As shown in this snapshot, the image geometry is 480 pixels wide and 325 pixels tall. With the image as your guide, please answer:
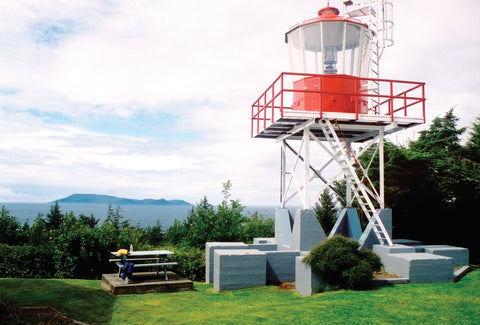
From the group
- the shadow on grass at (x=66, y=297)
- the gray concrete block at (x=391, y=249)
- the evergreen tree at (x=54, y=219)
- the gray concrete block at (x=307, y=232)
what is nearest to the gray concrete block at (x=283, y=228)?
the gray concrete block at (x=307, y=232)

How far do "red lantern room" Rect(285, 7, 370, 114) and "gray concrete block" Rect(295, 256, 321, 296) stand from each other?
18.5ft

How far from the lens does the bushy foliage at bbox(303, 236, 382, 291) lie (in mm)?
10273

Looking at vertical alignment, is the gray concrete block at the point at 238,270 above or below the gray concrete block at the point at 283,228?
below

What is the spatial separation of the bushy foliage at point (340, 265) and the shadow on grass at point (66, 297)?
17.6 ft

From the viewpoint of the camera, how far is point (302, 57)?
14.6 m

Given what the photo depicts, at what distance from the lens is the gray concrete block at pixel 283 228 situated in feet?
51.3

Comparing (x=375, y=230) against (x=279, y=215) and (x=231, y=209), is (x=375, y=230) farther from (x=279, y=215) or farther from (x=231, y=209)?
(x=231, y=209)

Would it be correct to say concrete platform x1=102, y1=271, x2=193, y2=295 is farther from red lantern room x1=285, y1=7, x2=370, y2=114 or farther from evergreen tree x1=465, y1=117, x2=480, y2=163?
evergreen tree x1=465, y1=117, x2=480, y2=163

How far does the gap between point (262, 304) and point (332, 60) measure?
879 cm

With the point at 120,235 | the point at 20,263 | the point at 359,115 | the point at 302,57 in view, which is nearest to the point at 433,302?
the point at 359,115

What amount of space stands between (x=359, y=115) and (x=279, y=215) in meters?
5.28

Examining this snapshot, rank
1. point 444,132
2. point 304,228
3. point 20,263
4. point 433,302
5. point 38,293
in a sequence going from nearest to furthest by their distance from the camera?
point 433,302 → point 38,293 → point 304,228 → point 20,263 → point 444,132

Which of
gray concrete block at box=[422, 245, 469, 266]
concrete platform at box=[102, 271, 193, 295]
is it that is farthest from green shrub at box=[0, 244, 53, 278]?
gray concrete block at box=[422, 245, 469, 266]

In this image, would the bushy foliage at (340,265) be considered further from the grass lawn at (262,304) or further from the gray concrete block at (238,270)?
the gray concrete block at (238,270)
